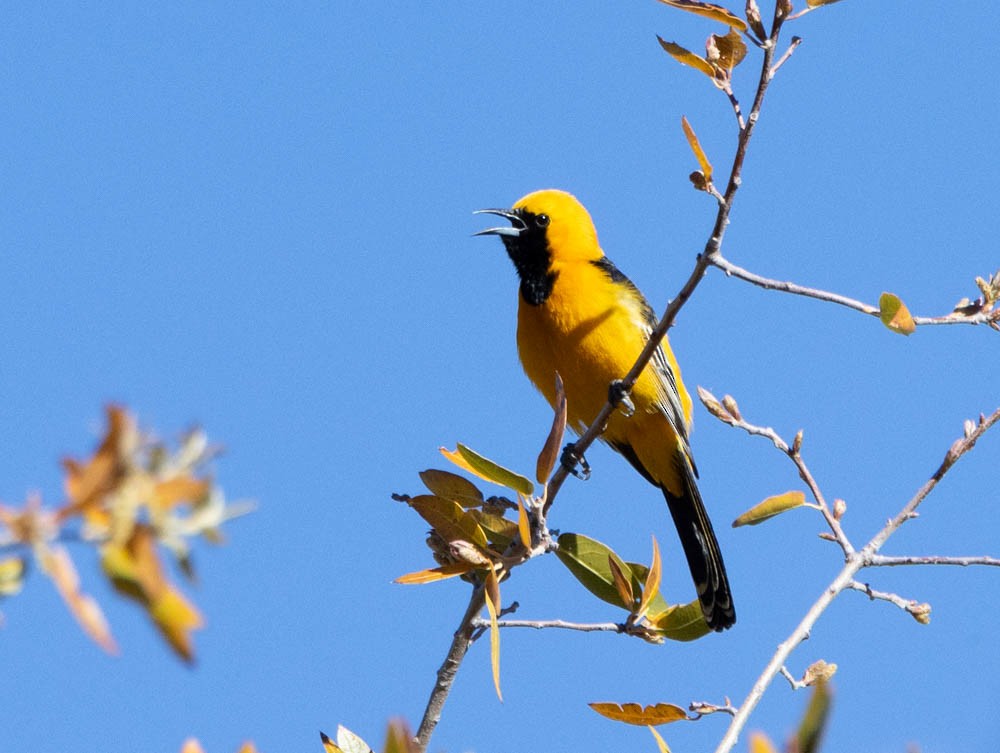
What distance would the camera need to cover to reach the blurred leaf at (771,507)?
2.88 m

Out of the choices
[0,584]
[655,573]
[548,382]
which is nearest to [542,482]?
[655,573]

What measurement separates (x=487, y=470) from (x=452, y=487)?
181 millimetres

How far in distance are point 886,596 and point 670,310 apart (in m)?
0.82

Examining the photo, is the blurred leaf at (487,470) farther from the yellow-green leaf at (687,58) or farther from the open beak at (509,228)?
the open beak at (509,228)

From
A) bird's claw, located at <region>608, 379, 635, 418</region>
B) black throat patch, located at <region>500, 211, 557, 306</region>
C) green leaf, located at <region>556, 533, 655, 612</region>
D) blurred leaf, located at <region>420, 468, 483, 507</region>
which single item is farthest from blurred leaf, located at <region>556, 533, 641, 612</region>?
black throat patch, located at <region>500, 211, 557, 306</region>

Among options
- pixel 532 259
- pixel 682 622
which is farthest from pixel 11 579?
pixel 532 259

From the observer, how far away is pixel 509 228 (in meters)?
5.80

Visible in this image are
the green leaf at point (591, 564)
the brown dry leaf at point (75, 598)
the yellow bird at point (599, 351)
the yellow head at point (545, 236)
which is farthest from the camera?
the yellow head at point (545, 236)

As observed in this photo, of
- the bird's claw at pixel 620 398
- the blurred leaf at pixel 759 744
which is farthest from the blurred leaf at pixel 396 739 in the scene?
the bird's claw at pixel 620 398

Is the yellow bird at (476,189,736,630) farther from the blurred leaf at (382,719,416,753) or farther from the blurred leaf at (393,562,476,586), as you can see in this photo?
the blurred leaf at (382,719,416,753)

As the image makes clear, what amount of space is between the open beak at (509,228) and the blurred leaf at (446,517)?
310 centimetres

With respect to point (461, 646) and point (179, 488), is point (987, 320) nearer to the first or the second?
point (461, 646)

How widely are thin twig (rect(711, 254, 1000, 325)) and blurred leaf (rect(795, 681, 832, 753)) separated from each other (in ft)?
5.55

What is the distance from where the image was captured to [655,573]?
293 cm
